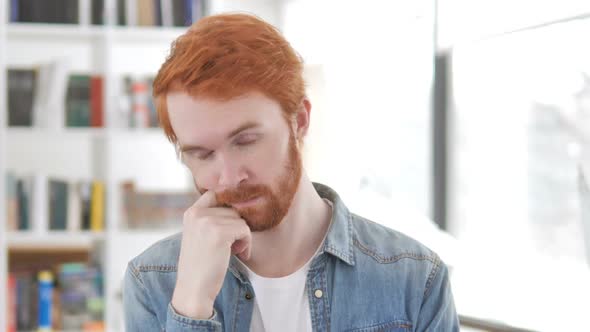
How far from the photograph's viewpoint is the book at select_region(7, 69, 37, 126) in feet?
11.7

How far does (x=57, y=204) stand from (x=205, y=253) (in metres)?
2.44

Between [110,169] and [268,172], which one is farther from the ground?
[268,172]

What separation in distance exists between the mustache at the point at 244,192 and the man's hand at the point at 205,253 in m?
0.03

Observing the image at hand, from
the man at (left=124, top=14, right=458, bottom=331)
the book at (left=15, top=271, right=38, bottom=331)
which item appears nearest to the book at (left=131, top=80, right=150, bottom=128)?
the book at (left=15, top=271, right=38, bottom=331)

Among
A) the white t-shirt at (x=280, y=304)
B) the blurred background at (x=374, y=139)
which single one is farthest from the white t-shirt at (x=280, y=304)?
the blurred background at (x=374, y=139)

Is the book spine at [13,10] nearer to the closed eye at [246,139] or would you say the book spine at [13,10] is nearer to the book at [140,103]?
the book at [140,103]

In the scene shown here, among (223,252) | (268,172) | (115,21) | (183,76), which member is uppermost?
(115,21)

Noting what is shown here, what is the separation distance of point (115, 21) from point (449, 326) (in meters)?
2.68

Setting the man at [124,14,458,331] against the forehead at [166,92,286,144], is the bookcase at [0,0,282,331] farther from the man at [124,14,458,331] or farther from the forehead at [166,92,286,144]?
the forehead at [166,92,286,144]

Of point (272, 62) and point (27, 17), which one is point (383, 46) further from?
point (272, 62)

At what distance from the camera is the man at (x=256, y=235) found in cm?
134

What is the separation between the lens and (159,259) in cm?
150

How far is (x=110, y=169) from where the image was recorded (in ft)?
12.0

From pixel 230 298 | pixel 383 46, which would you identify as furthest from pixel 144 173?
pixel 230 298
